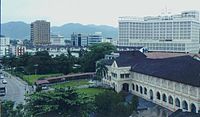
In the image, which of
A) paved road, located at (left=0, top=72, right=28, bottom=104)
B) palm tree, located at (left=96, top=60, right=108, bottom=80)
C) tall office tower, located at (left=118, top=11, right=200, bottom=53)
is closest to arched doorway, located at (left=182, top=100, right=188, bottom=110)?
paved road, located at (left=0, top=72, right=28, bottom=104)

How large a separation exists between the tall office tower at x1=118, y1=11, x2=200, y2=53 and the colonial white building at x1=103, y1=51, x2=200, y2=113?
123 feet

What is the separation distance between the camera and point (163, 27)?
280ft

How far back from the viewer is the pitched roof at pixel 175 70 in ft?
77.0

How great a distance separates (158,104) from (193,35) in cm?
5842

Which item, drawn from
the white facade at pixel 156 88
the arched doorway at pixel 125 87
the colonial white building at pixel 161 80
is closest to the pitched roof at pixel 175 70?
the colonial white building at pixel 161 80

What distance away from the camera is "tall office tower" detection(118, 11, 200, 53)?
75606 millimetres

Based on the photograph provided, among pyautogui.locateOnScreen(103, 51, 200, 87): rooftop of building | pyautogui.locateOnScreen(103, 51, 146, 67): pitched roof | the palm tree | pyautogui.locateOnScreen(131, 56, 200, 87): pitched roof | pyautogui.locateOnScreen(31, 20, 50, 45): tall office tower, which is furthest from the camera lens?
pyautogui.locateOnScreen(31, 20, 50, 45): tall office tower

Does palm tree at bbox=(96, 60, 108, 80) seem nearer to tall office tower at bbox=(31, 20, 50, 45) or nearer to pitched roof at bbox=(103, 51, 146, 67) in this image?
pitched roof at bbox=(103, 51, 146, 67)

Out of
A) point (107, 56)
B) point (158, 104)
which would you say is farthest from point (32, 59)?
point (158, 104)

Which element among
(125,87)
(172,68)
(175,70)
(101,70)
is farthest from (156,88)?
(101,70)

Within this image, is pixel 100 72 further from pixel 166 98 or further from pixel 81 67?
pixel 166 98

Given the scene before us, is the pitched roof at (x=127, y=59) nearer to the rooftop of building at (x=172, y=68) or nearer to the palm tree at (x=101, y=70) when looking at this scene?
the rooftop of building at (x=172, y=68)

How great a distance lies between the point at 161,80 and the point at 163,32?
59.5 m

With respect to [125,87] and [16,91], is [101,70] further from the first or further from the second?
[16,91]
